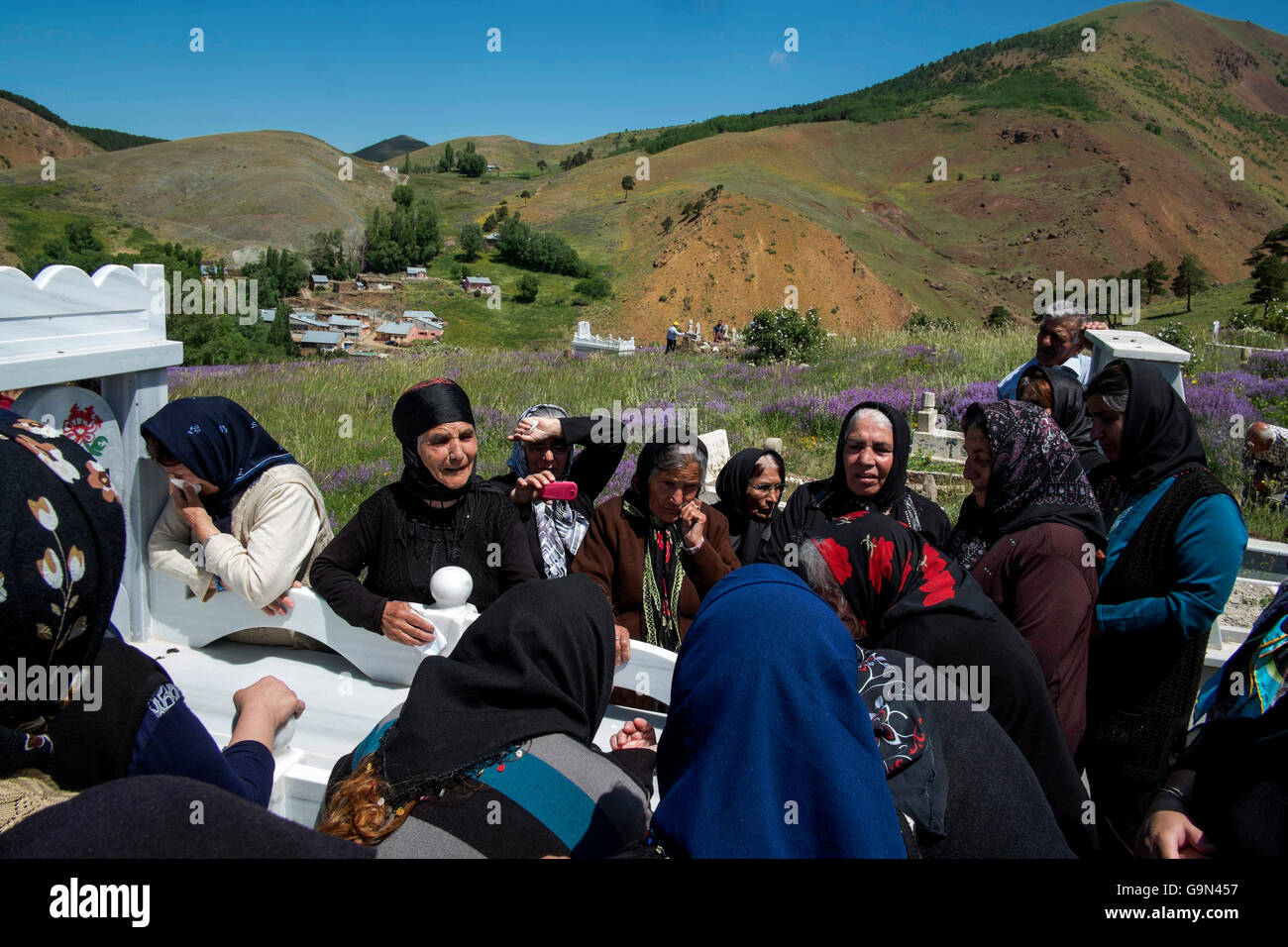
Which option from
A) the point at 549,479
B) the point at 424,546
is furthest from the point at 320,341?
the point at 424,546

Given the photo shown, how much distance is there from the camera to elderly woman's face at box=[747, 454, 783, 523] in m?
4.33

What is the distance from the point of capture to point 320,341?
40.7 m

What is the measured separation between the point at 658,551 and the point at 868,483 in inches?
38.8

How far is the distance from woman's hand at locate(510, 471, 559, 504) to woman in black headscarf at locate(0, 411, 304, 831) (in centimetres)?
211

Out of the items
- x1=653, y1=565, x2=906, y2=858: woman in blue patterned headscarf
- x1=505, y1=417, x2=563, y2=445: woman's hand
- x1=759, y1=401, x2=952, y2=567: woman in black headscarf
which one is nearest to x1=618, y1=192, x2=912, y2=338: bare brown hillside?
x1=505, y1=417, x2=563, y2=445: woman's hand

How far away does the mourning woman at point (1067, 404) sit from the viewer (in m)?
4.33

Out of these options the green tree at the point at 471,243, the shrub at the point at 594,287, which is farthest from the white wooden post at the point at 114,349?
the green tree at the point at 471,243

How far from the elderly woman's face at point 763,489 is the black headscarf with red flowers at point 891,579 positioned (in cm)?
187

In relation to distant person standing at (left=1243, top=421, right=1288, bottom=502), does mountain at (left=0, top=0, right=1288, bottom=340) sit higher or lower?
higher

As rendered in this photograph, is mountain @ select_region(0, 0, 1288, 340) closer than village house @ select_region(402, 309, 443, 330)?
No

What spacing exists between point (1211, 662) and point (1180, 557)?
111 centimetres

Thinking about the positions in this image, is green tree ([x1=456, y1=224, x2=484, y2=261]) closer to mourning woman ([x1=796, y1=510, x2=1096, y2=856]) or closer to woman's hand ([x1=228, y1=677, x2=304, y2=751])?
woman's hand ([x1=228, y1=677, x2=304, y2=751])

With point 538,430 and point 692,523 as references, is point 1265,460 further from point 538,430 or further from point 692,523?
point 538,430
